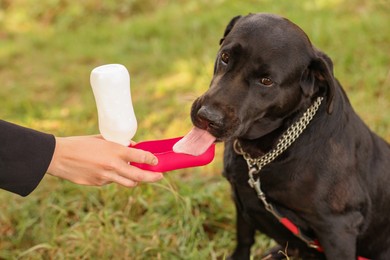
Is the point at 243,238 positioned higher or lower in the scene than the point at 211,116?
lower

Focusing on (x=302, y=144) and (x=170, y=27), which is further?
(x=170, y=27)

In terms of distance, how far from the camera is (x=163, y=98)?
5473 mm

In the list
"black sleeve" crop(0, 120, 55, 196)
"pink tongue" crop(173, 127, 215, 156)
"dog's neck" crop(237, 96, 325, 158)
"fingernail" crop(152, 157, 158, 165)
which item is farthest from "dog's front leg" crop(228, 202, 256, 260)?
"black sleeve" crop(0, 120, 55, 196)

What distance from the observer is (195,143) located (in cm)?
247

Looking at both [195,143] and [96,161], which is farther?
[195,143]

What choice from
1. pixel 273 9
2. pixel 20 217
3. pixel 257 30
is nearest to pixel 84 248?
pixel 20 217

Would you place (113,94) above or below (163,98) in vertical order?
above

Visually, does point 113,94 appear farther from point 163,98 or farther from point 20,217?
point 163,98

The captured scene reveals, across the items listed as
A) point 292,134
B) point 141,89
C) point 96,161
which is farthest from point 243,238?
point 141,89

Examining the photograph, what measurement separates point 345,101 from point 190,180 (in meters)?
1.62

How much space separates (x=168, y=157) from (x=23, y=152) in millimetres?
574

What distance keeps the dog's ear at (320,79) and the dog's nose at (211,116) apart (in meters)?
0.42

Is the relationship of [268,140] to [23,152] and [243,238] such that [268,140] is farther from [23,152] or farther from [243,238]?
[23,152]

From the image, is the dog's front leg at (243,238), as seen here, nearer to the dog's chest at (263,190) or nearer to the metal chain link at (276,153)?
the dog's chest at (263,190)
